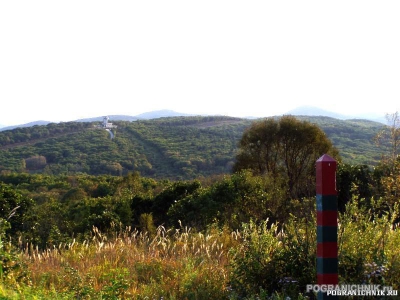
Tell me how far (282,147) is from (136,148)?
4476cm

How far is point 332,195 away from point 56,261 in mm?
4135

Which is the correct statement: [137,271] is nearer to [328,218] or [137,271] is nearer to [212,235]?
[212,235]

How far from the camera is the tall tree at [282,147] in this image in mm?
20109

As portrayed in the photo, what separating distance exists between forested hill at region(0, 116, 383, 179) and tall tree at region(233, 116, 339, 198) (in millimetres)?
22247

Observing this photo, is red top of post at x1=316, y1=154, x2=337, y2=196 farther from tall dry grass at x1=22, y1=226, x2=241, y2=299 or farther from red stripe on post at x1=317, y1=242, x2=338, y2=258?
tall dry grass at x1=22, y1=226, x2=241, y2=299

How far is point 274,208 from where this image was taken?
11617 millimetres

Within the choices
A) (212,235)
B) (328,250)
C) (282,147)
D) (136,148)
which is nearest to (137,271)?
(212,235)

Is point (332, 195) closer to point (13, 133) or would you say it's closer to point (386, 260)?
point (386, 260)

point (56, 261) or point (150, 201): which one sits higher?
point (56, 261)

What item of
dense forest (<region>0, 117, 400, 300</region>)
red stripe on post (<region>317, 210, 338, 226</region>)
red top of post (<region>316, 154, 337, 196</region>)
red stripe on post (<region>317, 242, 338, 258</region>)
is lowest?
dense forest (<region>0, 117, 400, 300</region>)

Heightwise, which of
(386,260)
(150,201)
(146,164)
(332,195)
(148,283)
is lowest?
(146,164)

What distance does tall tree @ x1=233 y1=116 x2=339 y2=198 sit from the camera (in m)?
20.1

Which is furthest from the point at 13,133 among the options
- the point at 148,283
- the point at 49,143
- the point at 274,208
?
the point at 148,283

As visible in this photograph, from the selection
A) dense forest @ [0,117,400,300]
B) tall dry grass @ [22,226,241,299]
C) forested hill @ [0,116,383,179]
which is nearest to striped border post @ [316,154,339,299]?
dense forest @ [0,117,400,300]
